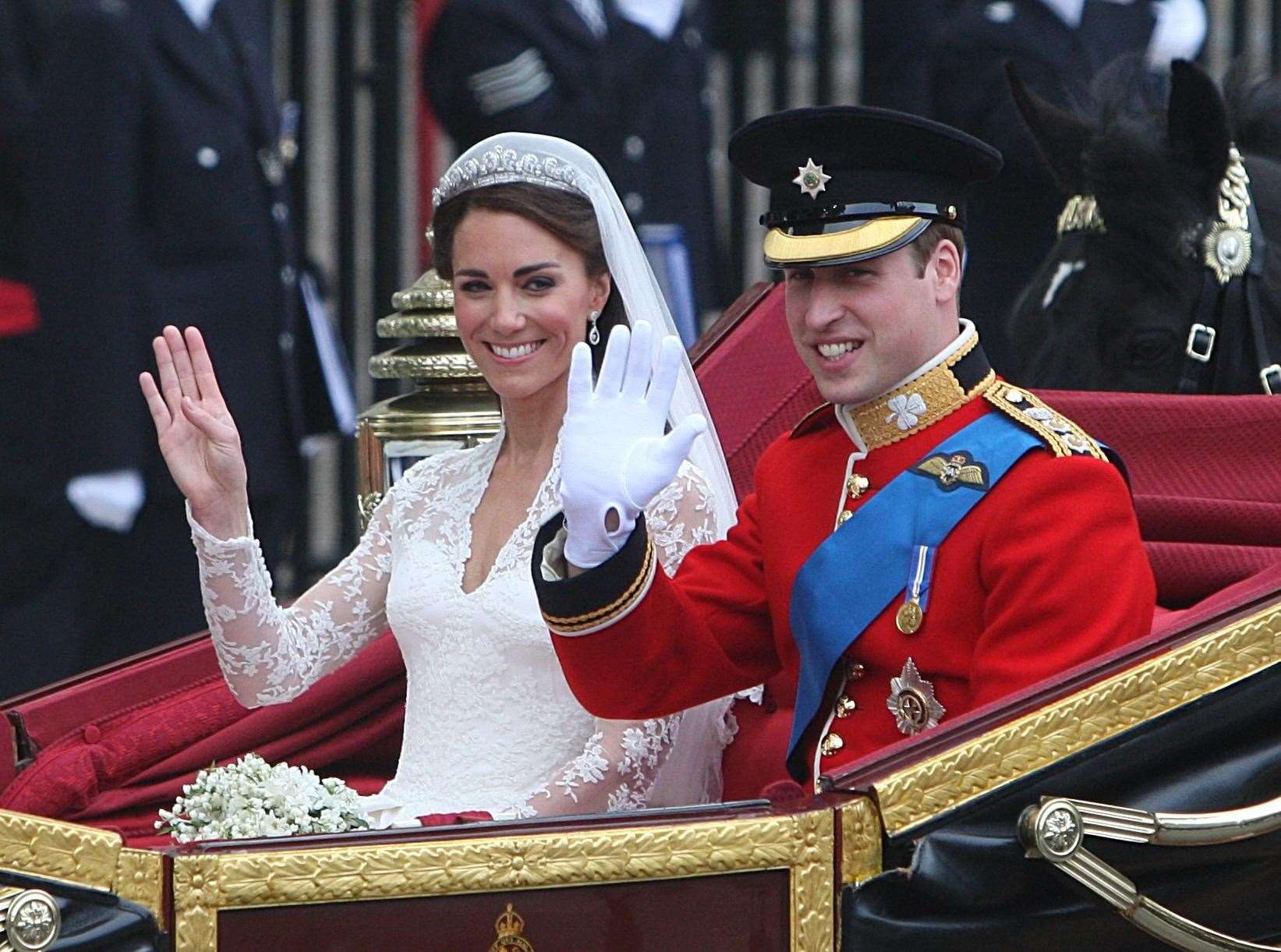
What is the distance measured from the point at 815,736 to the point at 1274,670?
0.49 metres

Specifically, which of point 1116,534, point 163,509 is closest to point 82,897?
point 1116,534

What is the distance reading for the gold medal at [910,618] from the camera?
239 centimetres

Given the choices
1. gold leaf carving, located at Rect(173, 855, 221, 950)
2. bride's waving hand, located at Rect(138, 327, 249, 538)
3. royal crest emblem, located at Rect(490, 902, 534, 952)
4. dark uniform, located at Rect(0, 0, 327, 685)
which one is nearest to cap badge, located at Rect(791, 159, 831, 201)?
bride's waving hand, located at Rect(138, 327, 249, 538)

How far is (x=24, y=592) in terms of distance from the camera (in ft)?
15.7

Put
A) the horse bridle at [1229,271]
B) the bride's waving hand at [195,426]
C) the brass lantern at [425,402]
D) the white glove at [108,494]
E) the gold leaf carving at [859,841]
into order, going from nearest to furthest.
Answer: the gold leaf carving at [859,841] → the bride's waving hand at [195,426] → the horse bridle at [1229,271] → the brass lantern at [425,402] → the white glove at [108,494]

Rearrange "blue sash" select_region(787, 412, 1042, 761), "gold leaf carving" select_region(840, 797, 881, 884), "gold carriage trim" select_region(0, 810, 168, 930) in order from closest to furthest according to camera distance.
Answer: "gold carriage trim" select_region(0, 810, 168, 930) < "gold leaf carving" select_region(840, 797, 881, 884) < "blue sash" select_region(787, 412, 1042, 761)

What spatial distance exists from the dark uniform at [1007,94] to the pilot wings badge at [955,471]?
2579 millimetres

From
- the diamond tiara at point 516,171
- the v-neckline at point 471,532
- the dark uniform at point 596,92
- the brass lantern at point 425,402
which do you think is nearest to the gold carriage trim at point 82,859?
the v-neckline at point 471,532

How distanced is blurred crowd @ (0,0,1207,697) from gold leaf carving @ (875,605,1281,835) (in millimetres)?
1988

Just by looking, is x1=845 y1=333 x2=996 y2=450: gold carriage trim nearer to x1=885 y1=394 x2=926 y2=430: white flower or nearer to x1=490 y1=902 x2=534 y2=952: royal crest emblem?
x1=885 y1=394 x2=926 y2=430: white flower

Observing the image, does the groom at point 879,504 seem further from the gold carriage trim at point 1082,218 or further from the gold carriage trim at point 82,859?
the gold carriage trim at point 1082,218

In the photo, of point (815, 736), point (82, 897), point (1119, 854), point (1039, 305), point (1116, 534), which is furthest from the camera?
point (1039, 305)

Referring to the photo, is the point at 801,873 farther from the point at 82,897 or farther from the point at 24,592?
the point at 24,592

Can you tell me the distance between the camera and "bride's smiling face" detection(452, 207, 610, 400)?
2805mm
